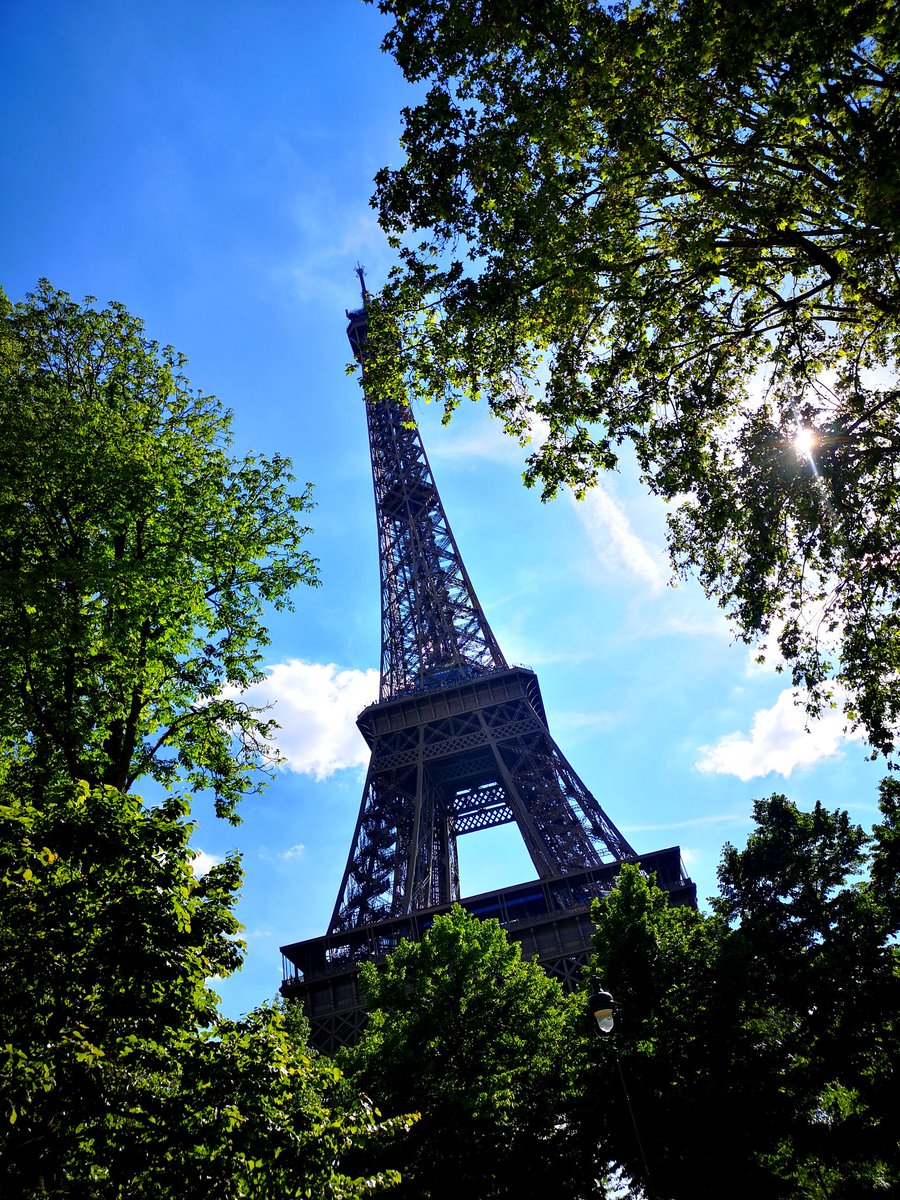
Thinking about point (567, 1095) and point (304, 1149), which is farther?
point (567, 1095)

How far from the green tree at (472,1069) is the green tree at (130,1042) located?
9.62 metres

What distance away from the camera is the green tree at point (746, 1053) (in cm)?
1681

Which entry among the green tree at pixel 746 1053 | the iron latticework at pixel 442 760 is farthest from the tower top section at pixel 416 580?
the green tree at pixel 746 1053

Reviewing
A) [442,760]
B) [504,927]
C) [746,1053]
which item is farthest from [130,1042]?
[442,760]

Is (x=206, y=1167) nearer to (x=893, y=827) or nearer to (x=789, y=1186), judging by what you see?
(x=789, y=1186)

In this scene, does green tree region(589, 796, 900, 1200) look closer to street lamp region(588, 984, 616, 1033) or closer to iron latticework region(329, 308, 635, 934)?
street lamp region(588, 984, 616, 1033)

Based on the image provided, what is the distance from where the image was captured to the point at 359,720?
49500 mm

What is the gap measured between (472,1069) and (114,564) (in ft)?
47.7

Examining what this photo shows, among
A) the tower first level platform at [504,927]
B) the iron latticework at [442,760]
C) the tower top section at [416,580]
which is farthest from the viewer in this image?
the tower top section at [416,580]

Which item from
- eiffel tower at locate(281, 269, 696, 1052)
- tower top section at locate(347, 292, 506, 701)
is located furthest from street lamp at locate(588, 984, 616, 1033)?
tower top section at locate(347, 292, 506, 701)

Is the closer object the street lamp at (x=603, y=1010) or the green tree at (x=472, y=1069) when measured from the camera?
the street lamp at (x=603, y=1010)

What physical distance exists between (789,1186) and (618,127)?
23.5 m

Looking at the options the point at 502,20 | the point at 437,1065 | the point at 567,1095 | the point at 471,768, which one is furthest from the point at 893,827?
the point at 471,768

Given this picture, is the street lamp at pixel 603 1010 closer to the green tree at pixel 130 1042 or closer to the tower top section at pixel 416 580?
the green tree at pixel 130 1042
